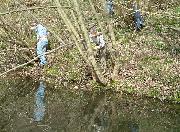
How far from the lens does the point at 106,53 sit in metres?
17.2

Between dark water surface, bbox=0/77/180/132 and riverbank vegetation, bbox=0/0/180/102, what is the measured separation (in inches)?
30.2

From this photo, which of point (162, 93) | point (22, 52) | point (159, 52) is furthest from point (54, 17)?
point (162, 93)

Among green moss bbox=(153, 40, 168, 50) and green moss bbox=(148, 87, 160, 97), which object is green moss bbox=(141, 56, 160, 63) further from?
green moss bbox=(148, 87, 160, 97)

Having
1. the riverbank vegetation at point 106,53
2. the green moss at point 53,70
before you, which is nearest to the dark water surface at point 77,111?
the riverbank vegetation at point 106,53

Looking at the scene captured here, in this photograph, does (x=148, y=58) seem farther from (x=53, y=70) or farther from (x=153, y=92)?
(x=53, y=70)

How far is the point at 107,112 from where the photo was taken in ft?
46.1

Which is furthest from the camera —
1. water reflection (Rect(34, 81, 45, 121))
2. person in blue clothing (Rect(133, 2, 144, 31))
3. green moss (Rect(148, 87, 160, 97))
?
person in blue clothing (Rect(133, 2, 144, 31))

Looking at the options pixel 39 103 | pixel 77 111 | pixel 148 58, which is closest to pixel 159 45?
pixel 148 58

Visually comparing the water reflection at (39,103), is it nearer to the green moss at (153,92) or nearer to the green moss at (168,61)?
the green moss at (153,92)

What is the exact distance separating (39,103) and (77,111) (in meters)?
1.55

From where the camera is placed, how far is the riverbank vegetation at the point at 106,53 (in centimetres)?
1530

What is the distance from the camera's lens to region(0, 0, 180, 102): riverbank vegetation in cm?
1530

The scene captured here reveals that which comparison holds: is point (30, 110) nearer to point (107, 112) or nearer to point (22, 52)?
point (107, 112)

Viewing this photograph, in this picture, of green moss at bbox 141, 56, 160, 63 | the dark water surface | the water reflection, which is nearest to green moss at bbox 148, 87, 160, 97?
the dark water surface
